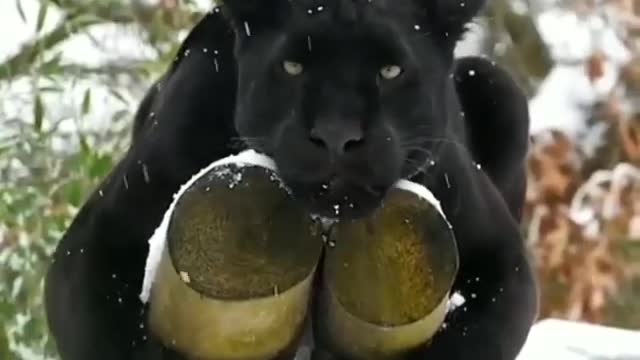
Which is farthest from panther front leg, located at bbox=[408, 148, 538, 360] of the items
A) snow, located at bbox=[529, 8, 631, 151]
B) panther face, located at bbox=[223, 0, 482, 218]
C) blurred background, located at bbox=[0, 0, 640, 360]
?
snow, located at bbox=[529, 8, 631, 151]

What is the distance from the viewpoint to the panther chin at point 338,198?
995 mm

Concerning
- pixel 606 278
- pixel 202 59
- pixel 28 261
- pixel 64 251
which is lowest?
pixel 606 278

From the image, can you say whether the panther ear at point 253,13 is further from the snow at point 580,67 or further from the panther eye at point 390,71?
the snow at point 580,67

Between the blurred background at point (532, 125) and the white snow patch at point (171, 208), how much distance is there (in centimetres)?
64

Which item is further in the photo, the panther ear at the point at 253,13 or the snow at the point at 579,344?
the snow at the point at 579,344

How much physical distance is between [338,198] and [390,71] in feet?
0.27

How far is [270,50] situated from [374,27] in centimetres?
7

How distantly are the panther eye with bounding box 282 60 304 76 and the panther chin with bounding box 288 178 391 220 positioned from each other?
2.6 inches

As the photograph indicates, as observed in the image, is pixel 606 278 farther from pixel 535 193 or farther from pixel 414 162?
pixel 414 162

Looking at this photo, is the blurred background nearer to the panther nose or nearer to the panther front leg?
the panther front leg

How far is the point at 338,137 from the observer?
3.17 ft

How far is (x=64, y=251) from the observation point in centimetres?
120

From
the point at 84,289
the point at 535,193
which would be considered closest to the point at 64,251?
the point at 84,289

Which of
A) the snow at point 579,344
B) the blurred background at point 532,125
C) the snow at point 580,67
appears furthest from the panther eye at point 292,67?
the snow at point 580,67
